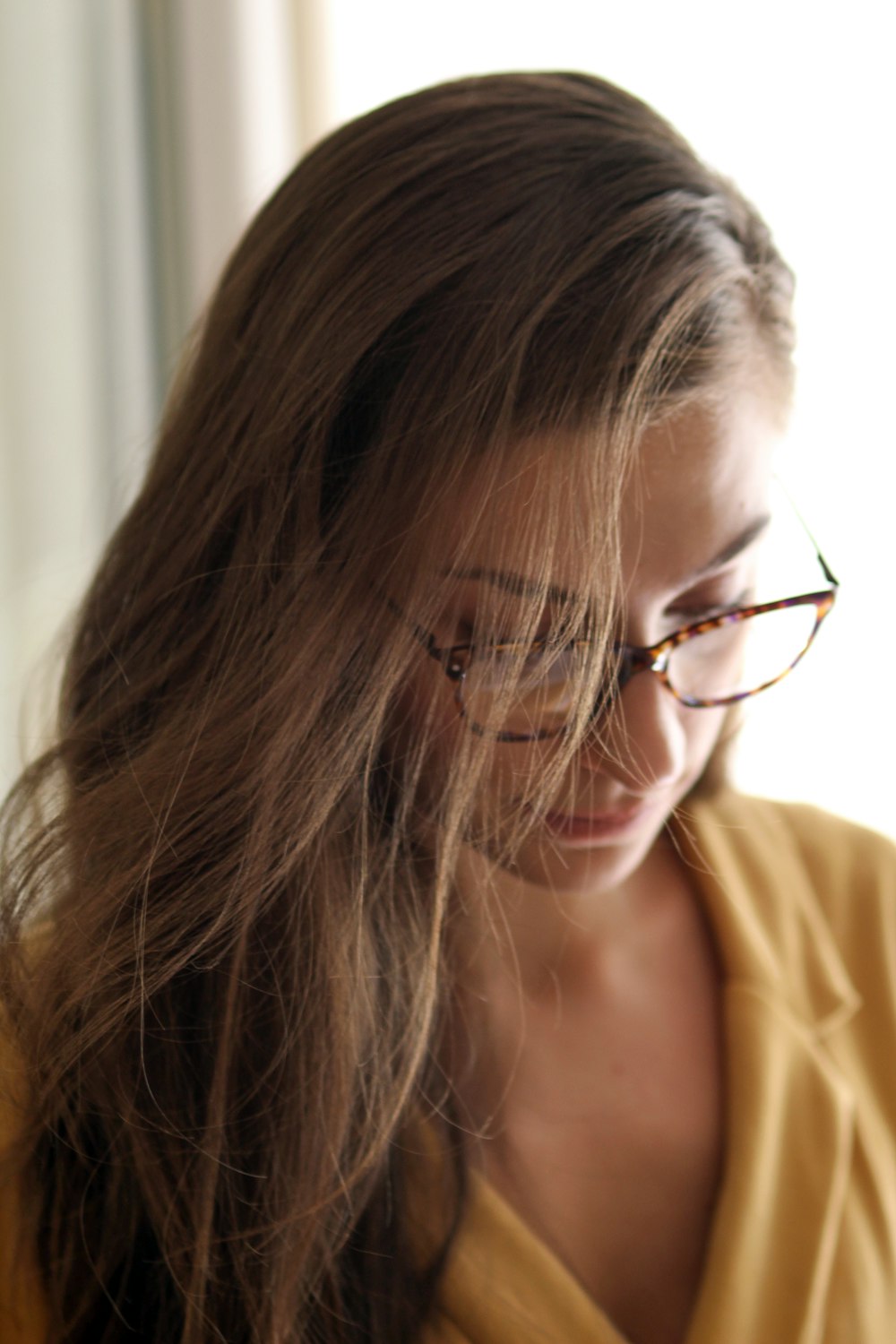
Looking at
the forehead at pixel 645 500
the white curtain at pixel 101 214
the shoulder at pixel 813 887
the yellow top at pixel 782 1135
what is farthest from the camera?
the white curtain at pixel 101 214

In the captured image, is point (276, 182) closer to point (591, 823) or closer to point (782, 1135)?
point (591, 823)

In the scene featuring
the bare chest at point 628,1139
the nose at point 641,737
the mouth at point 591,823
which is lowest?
the bare chest at point 628,1139

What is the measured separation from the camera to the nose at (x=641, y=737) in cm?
75

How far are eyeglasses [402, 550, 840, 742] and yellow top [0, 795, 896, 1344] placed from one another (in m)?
0.22

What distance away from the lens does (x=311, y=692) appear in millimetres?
686

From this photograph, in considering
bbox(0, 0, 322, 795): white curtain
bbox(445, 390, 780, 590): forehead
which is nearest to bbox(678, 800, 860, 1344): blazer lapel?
bbox(445, 390, 780, 590): forehead

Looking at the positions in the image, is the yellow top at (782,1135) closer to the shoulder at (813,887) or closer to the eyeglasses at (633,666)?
the shoulder at (813,887)

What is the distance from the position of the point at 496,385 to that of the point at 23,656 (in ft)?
3.08

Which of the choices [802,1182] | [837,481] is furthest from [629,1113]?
[837,481]

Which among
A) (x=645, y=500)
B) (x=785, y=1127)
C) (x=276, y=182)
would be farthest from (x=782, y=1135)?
(x=276, y=182)

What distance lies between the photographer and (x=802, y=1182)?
846 mm

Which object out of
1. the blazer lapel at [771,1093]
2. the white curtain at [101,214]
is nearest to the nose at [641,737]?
the blazer lapel at [771,1093]

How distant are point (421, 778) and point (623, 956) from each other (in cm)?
35

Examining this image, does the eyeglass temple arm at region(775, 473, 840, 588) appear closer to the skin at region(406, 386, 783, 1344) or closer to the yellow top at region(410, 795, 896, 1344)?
the skin at region(406, 386, 783, 1344)
